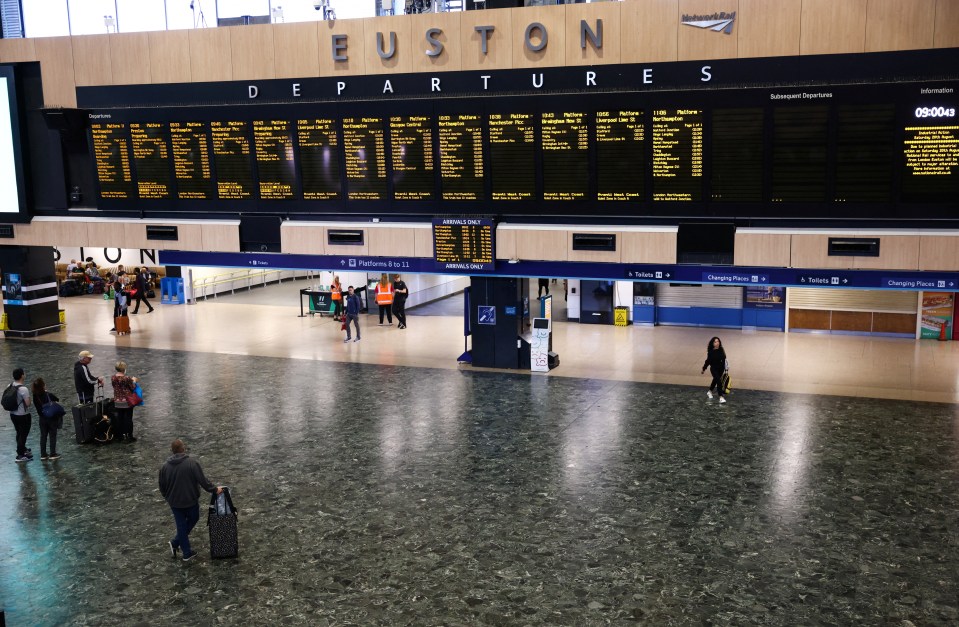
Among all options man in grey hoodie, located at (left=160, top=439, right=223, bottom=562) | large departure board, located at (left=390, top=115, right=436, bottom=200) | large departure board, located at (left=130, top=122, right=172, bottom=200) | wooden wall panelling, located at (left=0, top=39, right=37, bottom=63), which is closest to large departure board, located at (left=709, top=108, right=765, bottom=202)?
large departure board, located at (left=390, top=115, right=436, bottom=200)

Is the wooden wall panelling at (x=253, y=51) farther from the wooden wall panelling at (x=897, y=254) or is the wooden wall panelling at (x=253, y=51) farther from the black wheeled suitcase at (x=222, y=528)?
the wooden wall panelling at (x=897, y=254)

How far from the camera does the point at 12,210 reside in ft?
65.0

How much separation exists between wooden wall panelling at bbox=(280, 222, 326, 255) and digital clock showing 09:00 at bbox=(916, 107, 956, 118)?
1111 cm

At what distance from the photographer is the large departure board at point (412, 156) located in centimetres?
1602

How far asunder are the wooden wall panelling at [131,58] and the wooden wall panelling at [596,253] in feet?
31.3

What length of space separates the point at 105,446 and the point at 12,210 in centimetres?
902

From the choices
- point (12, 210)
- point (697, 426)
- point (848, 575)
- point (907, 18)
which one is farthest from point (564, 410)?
point (12, 210)

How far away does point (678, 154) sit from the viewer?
47.6 ft

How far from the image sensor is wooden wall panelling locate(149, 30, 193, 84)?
1744 centimetres

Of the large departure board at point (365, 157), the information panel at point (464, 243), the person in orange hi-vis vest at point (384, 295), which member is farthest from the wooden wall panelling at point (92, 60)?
the person in orange hi-vis vest at point (384, 295)

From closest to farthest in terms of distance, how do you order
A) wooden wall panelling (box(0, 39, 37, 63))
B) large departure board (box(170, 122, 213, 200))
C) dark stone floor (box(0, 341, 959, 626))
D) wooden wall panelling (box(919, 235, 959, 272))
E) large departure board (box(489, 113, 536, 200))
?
dark stone floor (box(0, 341, 959, 626)) → wooden wall panelling (box(919, 235, 959, 272)) → large departure board (box(489, 113, 536, 200)) → large departure board (box(170, 122, 213, 200)) → wooden wall panelling (box(0, 39, 37, 63))

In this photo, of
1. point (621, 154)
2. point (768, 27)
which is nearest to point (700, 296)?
point (621, 154)

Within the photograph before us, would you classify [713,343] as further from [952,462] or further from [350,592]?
[350,592]

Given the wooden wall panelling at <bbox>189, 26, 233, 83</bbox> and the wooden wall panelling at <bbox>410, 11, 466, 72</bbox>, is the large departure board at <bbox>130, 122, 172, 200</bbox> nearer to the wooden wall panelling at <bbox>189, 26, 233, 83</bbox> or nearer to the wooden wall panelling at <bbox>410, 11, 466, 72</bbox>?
the wooden wall panelling at <bbox>189, 26, 233, 83</bbox>
